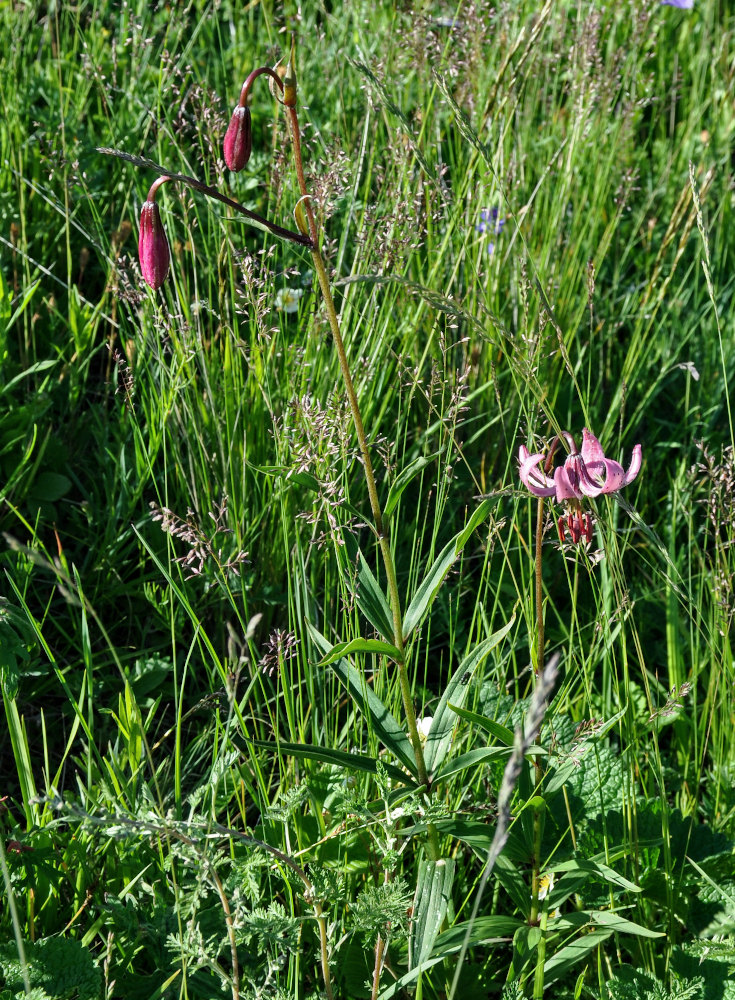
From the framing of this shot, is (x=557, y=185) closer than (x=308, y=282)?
No

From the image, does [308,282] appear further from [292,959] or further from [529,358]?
[292,959]

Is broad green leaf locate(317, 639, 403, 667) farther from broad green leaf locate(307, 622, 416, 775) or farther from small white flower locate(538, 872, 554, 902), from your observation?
small white flower locate(538, 872, 554, 902)

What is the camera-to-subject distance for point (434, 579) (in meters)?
1.22

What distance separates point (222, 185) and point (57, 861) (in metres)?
1.22

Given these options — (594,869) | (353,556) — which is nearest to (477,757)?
(594,869)

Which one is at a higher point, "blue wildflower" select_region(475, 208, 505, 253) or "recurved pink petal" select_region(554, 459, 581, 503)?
"blue wildflower" select_region(475, 208, 505, 253)

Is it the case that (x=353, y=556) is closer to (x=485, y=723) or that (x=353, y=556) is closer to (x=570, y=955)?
(x=485, y=723)

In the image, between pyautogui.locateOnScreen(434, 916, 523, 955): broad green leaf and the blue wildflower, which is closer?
pyautogui.locateOnScreen(434, 916, 523, 955): broad green leaf

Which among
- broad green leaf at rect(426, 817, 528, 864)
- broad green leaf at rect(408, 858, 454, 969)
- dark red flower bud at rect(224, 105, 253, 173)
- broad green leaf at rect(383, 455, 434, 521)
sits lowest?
broad green leaf at rect(408, 858, 454, 969)

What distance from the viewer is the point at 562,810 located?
1.38 meters

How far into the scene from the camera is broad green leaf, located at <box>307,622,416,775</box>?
127cm

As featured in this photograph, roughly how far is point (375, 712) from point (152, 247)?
704mm

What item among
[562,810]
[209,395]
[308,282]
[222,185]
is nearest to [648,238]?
[308,282]

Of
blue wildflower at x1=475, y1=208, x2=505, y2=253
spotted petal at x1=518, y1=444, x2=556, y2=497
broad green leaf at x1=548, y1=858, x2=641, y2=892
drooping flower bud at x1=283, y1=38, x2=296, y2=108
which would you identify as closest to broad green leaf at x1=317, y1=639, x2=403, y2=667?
spotted petal at x1=518, y1=444, x2=556, y2=497
